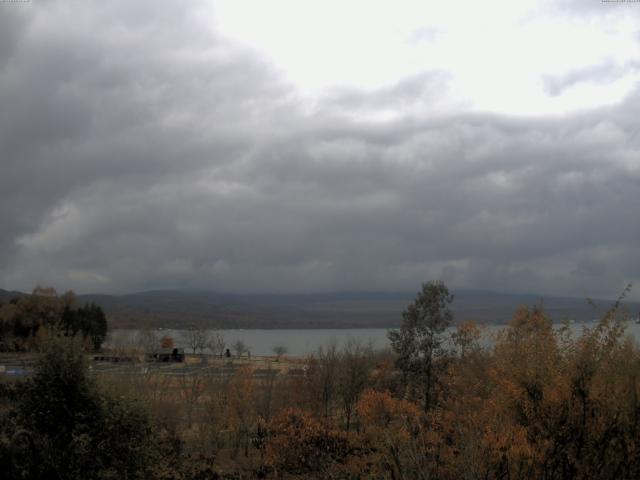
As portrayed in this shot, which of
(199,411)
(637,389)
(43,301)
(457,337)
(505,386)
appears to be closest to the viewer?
(637,389)

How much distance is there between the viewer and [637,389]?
1321cm

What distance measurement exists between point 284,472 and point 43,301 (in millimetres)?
101579

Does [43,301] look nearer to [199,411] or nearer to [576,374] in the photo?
[199,411]

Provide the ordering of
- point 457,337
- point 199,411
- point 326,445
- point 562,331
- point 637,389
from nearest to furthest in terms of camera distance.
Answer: point 637,389 → point 562,331 → point 326,445 → point 199,411 → point 457,337

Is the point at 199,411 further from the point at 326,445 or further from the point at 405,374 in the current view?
the point at 326,445

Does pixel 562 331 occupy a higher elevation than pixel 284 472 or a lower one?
higher

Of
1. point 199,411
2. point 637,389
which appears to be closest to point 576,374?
point 637,389

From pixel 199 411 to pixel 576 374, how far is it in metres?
22.9

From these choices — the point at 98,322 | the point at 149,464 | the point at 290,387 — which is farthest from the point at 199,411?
the point at 98,322

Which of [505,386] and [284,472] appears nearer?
[505,386]

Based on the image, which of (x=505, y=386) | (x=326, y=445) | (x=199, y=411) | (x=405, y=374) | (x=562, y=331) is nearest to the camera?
(x=505, y=386)

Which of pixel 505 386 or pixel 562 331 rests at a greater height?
pixel 562 331

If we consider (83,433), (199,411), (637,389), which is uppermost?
(637,389)

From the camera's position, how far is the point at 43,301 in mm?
110062
